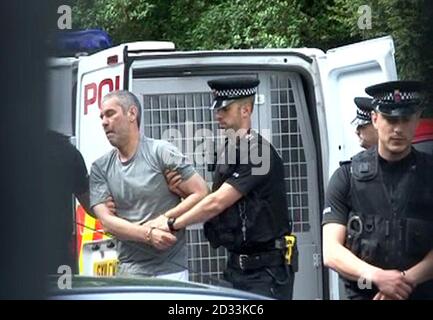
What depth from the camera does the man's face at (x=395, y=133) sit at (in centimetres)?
368

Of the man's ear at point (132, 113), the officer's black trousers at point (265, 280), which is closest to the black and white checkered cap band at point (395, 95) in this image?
the officer's black trousers at point (265, 280)

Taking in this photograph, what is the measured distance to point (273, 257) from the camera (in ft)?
13.1

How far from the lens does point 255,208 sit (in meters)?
→ 3.97

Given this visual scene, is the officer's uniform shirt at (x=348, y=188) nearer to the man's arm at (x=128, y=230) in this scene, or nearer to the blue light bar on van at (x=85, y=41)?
the man's arm at (x=128, y=230)

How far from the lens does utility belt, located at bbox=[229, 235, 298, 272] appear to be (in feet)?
13.0

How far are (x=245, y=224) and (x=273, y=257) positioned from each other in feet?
0.52

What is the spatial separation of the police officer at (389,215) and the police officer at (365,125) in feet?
0.20

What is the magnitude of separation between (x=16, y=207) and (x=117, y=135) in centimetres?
102

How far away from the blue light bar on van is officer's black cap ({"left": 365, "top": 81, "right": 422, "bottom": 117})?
93 cm

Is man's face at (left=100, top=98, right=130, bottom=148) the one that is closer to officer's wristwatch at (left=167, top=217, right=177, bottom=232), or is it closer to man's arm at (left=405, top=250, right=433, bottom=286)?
officer's wristwatch at (left=167, top=217, right=177, bottom=232)

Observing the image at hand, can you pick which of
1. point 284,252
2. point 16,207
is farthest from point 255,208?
point 16,207

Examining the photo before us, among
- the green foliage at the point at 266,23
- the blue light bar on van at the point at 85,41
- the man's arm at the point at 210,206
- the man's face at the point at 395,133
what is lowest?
the man's arm at the point at 210,206

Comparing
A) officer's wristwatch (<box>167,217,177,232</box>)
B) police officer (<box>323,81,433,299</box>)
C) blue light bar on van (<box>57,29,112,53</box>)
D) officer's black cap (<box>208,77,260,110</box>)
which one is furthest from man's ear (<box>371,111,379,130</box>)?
blue light bar on van (<box>57,29,112,53</box>)

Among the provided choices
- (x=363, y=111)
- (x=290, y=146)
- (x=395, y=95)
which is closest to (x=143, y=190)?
(x=290, y=146)
